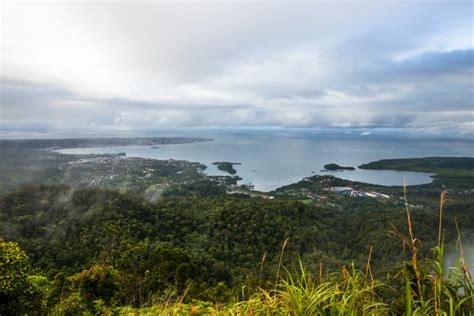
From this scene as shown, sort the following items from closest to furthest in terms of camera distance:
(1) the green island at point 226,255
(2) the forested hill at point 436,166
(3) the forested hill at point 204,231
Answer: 1. (1) the green island at point 226,255
2. (3) the forested hill at point 204,231
3. (2) the forested hill at point 436,166

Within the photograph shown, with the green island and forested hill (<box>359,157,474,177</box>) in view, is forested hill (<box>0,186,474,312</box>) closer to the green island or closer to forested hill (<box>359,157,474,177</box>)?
the green island

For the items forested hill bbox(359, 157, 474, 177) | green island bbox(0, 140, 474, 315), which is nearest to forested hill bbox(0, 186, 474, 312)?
green island bbox(0, 140, 474, 315)

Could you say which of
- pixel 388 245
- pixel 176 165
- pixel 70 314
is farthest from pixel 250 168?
pixel 70 314

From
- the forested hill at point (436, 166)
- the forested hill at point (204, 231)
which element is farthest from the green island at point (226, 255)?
the forested hill at point (436, 166)

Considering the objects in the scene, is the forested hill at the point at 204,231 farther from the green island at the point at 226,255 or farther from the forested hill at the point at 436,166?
the forested hill at the point at 436,166

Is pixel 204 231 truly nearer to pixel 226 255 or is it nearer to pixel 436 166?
pixel 226 255

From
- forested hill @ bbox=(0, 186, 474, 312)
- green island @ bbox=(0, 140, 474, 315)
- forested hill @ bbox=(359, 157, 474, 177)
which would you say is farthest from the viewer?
forested hill @ bbox=(359, 157, 474, 177)

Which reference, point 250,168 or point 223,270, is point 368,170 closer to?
point 250,168

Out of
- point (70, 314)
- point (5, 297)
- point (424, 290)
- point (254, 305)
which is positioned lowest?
point (70, 314)
